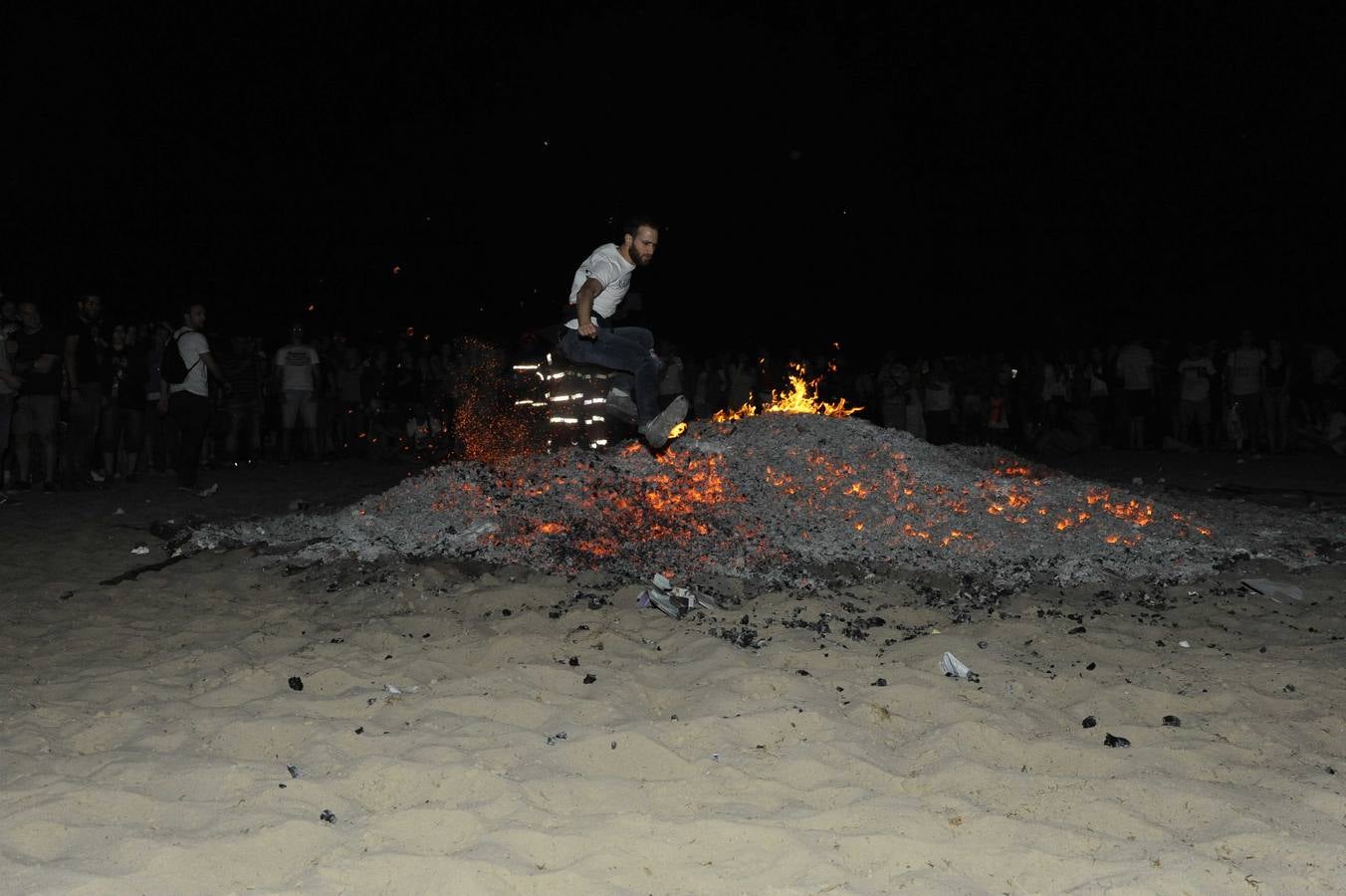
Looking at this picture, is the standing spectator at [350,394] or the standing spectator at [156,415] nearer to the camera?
the standing spectator at [156,415]

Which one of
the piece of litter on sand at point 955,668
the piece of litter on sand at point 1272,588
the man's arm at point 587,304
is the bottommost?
the piece of litter on sand at point 955,668

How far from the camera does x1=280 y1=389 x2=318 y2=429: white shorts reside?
14438 mm

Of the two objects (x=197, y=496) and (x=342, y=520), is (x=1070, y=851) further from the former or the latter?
(x=197, y=496)

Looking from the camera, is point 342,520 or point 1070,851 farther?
point 342,520

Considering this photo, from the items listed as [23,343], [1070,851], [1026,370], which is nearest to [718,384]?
[1026,370]

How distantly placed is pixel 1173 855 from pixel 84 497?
401 inches

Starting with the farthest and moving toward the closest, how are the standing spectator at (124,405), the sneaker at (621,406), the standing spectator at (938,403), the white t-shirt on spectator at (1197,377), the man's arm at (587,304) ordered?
1. the standing spectator at (938,403)
2. the white t-shirt on spectator at (1197,377)
3. the standing spectator at (124,405)
4. the sneaker at (621,406)
5. the man's arm at (587,304)

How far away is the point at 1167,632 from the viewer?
575 centimetres

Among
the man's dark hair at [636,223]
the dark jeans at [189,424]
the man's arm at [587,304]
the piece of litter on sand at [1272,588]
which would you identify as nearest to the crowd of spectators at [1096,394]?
the dark jeans at [189,424]

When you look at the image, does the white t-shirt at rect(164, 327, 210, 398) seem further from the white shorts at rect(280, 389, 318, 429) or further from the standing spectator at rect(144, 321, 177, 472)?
the white shorts at rect(280, 389, 318, 429)

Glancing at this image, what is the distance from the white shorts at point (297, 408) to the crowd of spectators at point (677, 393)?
0.06 feet

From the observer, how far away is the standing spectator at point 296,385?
1435 centimetres

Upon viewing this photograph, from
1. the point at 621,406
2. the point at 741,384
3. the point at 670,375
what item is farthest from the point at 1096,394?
the point at 621,406

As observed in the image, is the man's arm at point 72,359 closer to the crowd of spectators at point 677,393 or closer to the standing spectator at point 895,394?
the crowd of spectators at point 677,393
